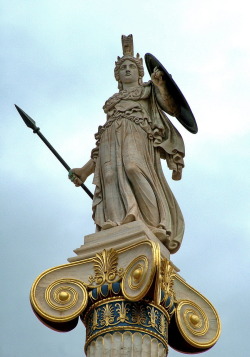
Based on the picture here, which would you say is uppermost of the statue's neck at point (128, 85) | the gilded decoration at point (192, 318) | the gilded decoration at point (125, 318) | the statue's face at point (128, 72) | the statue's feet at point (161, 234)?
the statue's face at point (128, 72)

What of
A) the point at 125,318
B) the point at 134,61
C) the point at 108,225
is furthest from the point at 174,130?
the point at 125,318

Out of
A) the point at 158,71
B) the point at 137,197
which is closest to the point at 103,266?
the point at 137,197

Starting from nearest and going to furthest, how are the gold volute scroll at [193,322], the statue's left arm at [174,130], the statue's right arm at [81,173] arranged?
1. the gold volute scroll at [193,322]
2. the statue's left arm at [174,130]
3. the statue's right arm at [81,173]

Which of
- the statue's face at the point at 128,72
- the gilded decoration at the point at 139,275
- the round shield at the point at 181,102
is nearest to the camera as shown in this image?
the gilded decoration at the point at 139,275

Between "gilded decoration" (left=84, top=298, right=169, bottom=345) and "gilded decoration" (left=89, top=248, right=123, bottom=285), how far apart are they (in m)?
0.40

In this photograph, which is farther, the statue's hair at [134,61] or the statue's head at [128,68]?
the statue's hair at [134,61]

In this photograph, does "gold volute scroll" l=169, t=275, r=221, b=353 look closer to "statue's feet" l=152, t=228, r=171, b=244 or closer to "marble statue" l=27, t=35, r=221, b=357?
"marble statue" l=27, t=35, r=221, b=357

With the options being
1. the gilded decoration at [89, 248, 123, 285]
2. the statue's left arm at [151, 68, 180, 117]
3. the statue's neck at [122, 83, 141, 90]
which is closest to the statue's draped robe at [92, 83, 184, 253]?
the statue's left arm at [151, 68, 180, 117]

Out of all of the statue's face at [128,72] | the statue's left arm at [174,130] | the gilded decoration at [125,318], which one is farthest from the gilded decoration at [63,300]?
the statue's face at [128,72]

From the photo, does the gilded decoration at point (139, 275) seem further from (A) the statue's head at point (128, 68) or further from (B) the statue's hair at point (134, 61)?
(B) the statue's hair at point (134, 61)

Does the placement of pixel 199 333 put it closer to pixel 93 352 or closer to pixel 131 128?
pixel 93 352

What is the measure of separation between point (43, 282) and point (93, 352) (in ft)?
5.25

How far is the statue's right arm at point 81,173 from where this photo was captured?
21.5m

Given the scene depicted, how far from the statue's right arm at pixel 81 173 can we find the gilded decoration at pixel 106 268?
331cm
